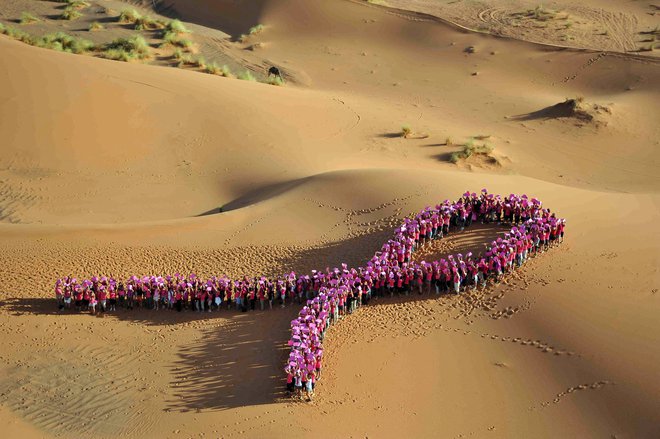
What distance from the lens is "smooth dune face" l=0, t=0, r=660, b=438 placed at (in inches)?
654

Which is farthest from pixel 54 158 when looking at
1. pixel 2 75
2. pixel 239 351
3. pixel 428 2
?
pixel 428 2

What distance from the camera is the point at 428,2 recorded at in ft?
168

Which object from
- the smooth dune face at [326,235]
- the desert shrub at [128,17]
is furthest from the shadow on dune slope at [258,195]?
the desert shrub at [128,17]

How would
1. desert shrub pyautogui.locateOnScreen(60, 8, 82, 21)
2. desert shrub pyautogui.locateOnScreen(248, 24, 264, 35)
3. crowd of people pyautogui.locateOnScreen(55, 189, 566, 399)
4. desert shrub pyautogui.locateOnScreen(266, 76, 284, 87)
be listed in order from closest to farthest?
crowd of people pyautogui.locateOnScreen(55, 189, 566, 399) → desert shrub pyautogui.locateOnScreen(266, 76, 284, 87) → desert shrub pyautogui.locateOnScreen(60, 8, 82, 21) → desert shrub pyautogui.locateOnScreen(248, 24, 264, 35)

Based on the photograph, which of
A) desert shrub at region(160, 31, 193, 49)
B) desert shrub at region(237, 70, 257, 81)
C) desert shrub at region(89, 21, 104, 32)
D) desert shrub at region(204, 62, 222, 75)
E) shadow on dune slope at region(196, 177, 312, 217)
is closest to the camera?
shadow on dune slope at region(196, 177, 312, 217)

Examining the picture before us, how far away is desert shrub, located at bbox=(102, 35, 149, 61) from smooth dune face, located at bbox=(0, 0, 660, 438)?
5.22 m

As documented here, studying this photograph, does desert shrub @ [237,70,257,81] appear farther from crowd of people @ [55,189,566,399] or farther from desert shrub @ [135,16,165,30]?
crowd of people @ [55,189,566,399]

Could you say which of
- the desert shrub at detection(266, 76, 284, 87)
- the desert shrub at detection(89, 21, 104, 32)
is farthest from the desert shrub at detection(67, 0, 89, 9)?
the desert shrub at detection(266, 76, 284, 87)

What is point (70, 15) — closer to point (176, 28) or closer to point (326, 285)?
point (176, 28)

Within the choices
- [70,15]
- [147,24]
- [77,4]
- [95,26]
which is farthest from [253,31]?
[70,15]

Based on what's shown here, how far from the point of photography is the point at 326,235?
2333cm

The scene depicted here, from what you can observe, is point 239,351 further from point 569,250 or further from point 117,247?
point 569,250

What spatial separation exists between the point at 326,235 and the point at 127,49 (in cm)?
2103

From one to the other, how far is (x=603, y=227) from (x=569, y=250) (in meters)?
1.64
